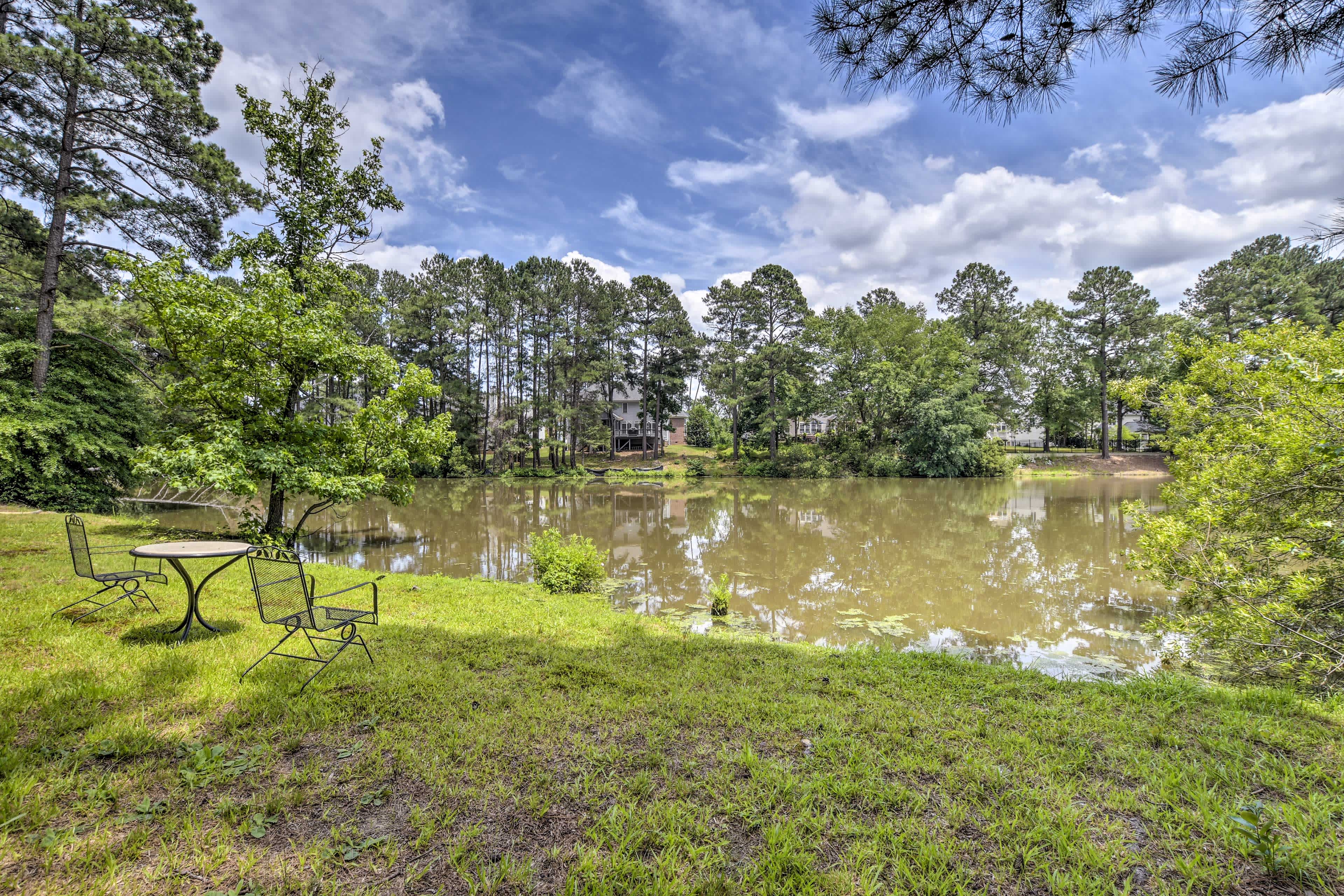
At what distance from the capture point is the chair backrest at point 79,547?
4.40m

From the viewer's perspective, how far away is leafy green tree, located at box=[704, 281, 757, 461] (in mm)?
32688

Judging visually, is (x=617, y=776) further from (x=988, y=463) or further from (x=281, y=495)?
(x=988, y=463)

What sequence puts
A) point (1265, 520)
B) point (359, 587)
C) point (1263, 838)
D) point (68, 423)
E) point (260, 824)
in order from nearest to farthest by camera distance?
point (1263, 838), point (260, 824), point (359, 587), point (1265, 520), point (68, 423)

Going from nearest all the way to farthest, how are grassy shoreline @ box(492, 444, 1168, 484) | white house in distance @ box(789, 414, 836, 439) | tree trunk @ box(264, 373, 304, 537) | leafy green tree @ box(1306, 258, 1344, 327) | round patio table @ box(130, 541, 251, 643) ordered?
round patio table @ box(130, 541, 251, 643) → tree trunk @ box(264, 373, 304, 537) → leafy green tree @ box(1306, 258, 1344, 327) → grassy shoreline @ box(492, 444, 1168, 484) → white house in distance @ box(789, 414, 836, 439)

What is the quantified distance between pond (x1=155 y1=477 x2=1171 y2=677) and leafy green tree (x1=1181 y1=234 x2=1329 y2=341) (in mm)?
18982

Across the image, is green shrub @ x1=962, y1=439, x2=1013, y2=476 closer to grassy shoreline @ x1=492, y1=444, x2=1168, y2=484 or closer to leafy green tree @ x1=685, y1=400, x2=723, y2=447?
grassy shoreline @ x1=492, y1=444, x2=1168, y2=484

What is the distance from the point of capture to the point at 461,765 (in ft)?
9.40

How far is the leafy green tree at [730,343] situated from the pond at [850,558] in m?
11.6

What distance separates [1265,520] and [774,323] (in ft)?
94.4

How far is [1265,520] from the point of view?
5156mm

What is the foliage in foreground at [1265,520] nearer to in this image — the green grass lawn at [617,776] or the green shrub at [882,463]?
the green grass lawn at [617,776]

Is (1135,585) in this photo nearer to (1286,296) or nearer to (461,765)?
(461,765)

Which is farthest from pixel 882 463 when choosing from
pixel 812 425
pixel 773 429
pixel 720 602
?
pixel 720 602

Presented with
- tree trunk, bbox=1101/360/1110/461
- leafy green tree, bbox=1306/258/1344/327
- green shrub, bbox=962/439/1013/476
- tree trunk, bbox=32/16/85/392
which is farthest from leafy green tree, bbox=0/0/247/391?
leafy green tree, bbox=1306/258/1344/327
